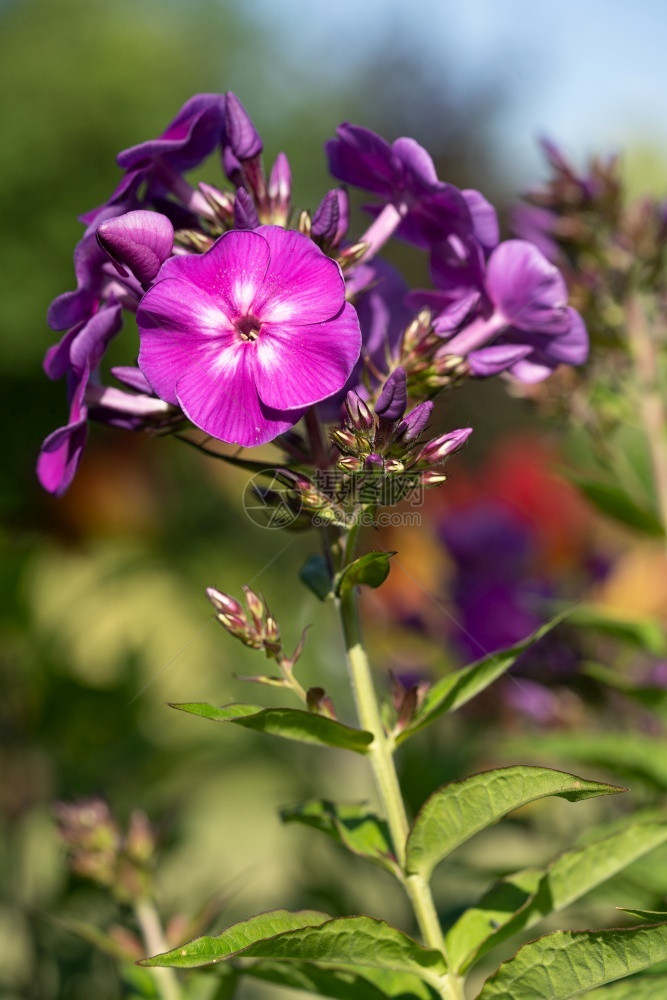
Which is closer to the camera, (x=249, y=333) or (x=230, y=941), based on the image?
(x=230, y=941)

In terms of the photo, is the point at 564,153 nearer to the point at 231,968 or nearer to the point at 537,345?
the point at 537,345

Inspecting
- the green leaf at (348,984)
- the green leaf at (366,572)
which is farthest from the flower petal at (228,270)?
the green leaf at (348,984)

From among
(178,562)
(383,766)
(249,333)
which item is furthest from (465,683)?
(178,562)

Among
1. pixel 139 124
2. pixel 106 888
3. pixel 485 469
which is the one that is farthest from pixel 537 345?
pixel 139 124

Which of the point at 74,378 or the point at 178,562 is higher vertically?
the point at 74,378

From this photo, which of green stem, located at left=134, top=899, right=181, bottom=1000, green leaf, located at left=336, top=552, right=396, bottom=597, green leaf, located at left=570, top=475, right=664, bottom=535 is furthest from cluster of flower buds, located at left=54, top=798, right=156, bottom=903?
green leaf, located at left=570, top=475, right=664, bottom=535

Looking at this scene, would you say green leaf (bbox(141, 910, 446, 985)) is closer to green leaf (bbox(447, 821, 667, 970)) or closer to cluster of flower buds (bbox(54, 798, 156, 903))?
green leaf (bbox(447, 821, 667, 970))

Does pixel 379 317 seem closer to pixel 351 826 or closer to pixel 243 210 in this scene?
pixel 243 210
